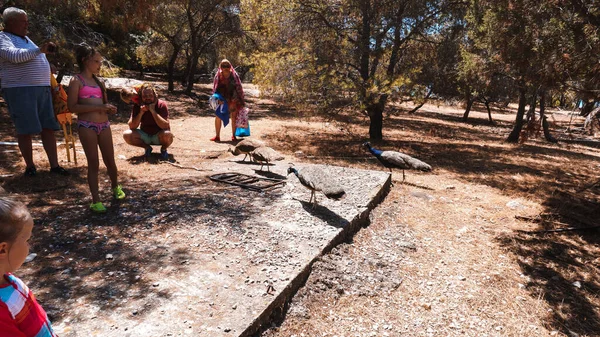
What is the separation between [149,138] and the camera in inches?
284

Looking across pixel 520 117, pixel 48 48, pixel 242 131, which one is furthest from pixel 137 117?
pixel 520 117

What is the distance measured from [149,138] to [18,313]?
6238 millimetres

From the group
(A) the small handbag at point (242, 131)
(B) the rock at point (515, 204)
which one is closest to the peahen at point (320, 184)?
(B) the rock at point (515, 204)

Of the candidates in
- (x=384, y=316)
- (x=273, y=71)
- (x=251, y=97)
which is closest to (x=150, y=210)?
(x=384, y=316)

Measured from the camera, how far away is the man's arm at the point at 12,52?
4.50 meters

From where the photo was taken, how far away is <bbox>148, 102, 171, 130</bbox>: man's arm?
6797mm

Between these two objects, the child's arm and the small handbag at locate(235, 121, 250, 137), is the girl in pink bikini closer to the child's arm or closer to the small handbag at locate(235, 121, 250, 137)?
the child's arm

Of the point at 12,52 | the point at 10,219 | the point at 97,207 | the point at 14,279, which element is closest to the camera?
the point at 10,219

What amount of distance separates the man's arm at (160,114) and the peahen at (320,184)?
10.9 feet

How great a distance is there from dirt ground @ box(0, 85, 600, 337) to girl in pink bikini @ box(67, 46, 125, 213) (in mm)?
609

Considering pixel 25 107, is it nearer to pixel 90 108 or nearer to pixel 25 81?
pixel 25 81

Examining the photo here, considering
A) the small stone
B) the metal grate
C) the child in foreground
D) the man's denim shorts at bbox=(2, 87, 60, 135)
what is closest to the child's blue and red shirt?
the child in foreground

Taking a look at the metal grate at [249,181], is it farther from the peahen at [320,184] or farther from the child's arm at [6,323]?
the child's arm at [6,323]

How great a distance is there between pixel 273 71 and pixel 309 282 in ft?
23.2
